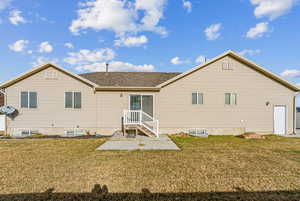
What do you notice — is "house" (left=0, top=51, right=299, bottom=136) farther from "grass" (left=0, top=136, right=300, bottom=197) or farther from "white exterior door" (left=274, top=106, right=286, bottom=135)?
"grass" (left=0, top=136, right=300, bottom=197)

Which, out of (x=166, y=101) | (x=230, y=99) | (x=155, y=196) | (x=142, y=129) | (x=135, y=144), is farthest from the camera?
(x=230, y=99)

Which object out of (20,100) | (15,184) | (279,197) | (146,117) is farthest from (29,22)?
(279,197)

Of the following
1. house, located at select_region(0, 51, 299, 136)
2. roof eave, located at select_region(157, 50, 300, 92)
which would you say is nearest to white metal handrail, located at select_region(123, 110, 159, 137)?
house, located at select_region(0, 51, 299, 136)

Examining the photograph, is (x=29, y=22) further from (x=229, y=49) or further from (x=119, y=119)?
(x=229, y=49)

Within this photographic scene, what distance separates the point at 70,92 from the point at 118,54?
1136cm

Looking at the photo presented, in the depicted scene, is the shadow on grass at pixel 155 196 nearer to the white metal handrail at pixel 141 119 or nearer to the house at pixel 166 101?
the white metal handrail at pixel 141 119

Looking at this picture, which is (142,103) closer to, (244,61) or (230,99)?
(230,99)

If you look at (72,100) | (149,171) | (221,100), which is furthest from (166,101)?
(149,171)

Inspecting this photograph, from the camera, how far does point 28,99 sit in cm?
1137

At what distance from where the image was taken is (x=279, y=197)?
3363mm

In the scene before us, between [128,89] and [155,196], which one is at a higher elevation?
[128,89]

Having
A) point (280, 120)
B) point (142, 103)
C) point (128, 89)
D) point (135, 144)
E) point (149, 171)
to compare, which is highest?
point (128, 89)

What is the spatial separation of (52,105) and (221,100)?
1200cm

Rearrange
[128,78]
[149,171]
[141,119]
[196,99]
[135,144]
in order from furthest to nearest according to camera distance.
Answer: [128,78], [196,99], [141,119], [135,144], [149,171]
